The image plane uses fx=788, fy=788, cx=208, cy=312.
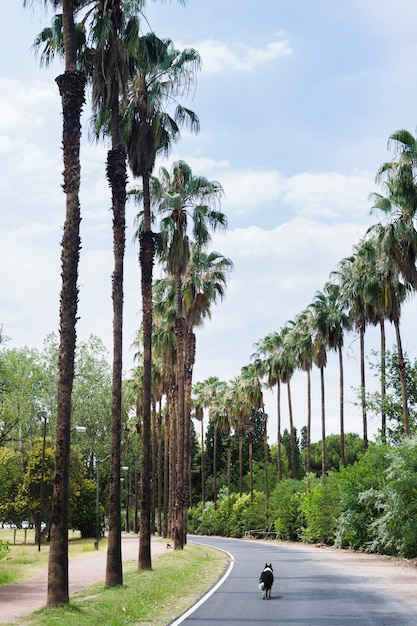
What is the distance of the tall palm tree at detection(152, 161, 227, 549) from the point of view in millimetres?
34312

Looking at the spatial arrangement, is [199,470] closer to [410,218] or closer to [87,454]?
[87,454]

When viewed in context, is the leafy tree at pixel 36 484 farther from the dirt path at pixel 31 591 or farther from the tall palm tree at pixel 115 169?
the tall palm tree at pixel 115 169

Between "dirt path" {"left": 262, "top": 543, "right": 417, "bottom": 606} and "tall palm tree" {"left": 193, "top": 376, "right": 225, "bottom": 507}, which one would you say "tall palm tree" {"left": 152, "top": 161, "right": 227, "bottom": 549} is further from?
"tall palm tree" {"left": 193, "top": 376, "right": 225, "bottom": 507}

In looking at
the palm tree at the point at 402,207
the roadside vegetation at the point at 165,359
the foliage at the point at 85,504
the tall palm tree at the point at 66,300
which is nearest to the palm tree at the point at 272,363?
the roadside vegetation at the point at 165,359

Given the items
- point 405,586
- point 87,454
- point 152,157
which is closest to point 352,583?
point 405,586

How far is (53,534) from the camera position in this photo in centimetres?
1545

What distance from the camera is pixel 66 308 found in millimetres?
16312

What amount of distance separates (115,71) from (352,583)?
1516 cm

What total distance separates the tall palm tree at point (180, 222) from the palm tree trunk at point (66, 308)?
16.2 meters

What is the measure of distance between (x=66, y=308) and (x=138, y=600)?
6335 mm

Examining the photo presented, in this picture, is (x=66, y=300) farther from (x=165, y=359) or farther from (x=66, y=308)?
(x=165, y=359)

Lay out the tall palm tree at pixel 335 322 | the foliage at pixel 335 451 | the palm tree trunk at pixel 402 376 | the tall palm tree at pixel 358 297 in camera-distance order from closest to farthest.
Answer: the palm tree trunk at pixel 402 376
the tall palm tree at pixel 358 297
the tall palm tree at pixel 335 322
the foliage at pixel 335 451

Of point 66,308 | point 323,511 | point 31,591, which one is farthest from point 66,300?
point 323,511

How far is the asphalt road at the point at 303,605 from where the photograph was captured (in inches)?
530
